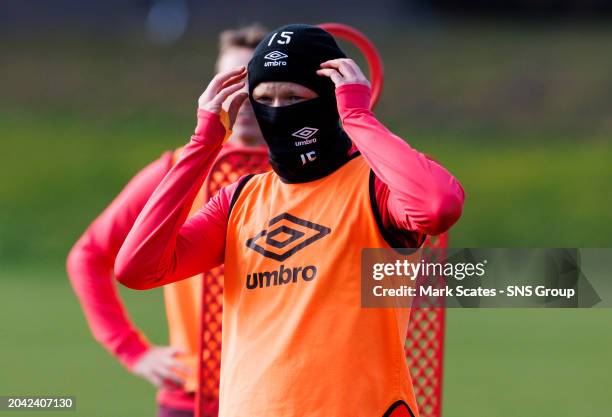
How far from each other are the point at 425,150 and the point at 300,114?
78.9 feet

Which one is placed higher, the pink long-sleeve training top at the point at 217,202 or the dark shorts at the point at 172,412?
the pink long-sleeve training top at the point at 217,202

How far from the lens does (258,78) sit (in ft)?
12.6

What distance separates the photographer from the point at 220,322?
15.9ft

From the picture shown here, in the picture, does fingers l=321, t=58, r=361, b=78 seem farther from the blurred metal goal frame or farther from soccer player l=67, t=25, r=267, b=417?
soccer player l=67, t=25, r=267, b=417

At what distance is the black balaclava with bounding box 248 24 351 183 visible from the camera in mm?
3791

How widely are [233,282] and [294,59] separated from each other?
0.77m

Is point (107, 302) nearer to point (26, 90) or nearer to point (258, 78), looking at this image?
point (258, 78)

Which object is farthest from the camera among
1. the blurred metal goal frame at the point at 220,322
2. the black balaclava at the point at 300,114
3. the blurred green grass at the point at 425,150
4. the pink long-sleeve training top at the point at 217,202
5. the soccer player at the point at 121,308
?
the blurred green grass at the point at 425,150

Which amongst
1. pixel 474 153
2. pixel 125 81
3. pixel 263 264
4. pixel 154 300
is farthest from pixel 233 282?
pixel 125 81

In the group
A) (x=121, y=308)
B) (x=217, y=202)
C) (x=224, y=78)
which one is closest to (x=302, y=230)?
(x=217, y=202)

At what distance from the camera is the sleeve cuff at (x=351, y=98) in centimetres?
370

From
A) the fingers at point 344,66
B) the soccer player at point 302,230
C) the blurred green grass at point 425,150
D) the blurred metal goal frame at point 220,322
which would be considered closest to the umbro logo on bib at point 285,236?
the soccer player at point 302,230

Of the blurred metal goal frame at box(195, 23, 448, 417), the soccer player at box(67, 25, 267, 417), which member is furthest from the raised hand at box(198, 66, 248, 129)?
the soccer player at box(67, 25, 267, 417)

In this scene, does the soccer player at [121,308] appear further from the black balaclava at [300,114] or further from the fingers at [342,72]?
the fingers at [342,72]
